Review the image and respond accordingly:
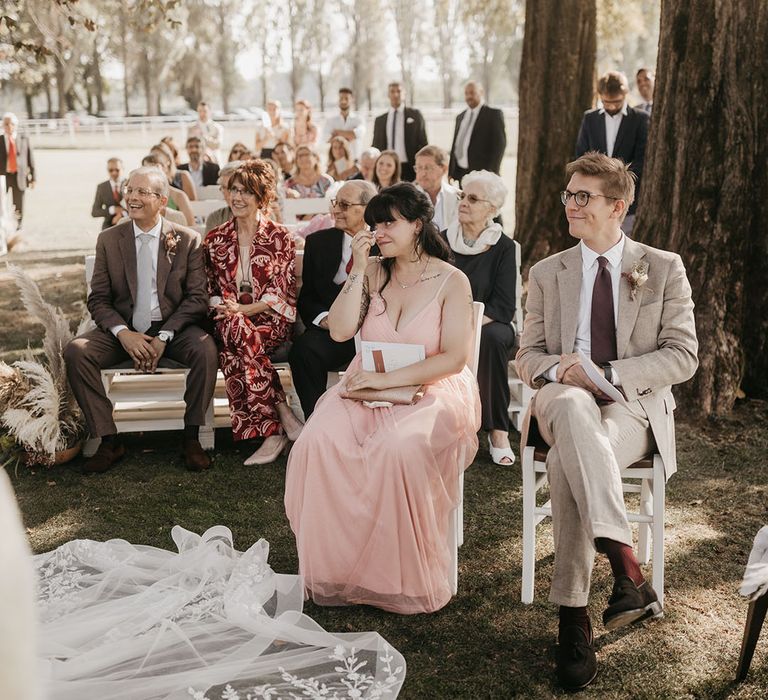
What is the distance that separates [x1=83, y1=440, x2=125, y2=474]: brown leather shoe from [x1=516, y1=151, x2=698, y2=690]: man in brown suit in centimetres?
259

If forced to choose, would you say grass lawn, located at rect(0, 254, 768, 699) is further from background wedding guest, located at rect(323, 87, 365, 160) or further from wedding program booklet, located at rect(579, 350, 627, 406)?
background wedding guest, located at rect(323, 87, 365, 160)

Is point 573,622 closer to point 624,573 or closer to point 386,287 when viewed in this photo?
point 624,573

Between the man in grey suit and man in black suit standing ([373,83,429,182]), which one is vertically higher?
man in black suit standing ([373,83,429,182])

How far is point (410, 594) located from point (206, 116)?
47.8 feet

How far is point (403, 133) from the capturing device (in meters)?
12.3

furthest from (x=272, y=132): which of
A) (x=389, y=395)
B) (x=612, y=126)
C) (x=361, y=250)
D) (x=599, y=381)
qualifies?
(x=599, y=381)

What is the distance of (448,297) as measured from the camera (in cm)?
420

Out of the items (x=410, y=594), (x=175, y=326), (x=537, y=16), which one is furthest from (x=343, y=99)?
(x=410, y=594)

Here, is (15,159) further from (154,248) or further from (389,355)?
(389,355)

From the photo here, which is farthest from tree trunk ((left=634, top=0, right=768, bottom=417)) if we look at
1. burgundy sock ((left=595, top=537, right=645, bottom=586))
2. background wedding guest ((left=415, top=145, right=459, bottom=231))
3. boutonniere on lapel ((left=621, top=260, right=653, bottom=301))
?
burgundy sock ((left=595, top=537, right=645, bottom=586))

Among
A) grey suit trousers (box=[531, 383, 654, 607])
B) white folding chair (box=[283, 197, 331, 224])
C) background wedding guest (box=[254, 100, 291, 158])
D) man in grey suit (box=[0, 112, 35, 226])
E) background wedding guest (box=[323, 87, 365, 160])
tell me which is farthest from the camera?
man in grey suit (box=[0, 112, 35, 226])

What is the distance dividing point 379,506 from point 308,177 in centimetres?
626

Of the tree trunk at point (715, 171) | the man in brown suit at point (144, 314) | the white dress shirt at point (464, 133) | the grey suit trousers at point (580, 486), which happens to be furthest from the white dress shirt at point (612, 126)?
the grey suit trousers at point (580, 486)

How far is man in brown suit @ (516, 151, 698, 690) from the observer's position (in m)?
3.27
